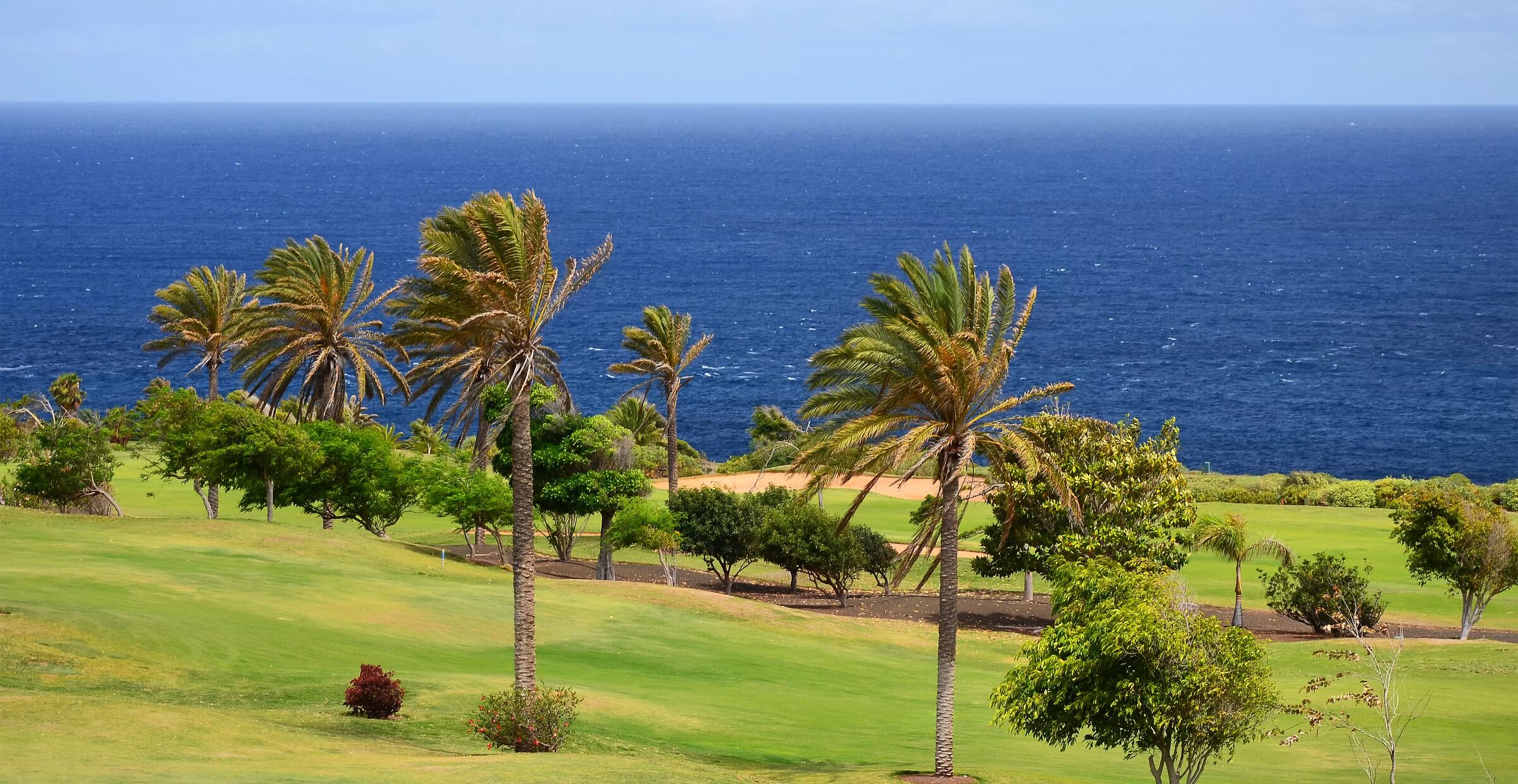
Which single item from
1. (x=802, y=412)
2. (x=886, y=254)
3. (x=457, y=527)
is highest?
(x=886, y=254)

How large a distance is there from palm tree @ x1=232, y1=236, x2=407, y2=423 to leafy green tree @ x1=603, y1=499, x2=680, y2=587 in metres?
9.17

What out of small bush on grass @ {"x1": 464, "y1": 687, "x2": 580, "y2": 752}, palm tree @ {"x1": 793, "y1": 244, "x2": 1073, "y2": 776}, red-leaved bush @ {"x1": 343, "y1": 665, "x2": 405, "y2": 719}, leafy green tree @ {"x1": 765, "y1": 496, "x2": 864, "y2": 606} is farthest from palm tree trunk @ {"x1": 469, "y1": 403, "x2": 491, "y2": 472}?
palm tree @ {"x1": 793, "y1": 244, "x2": 1073, "y2": 776}

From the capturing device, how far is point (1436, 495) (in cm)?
4384

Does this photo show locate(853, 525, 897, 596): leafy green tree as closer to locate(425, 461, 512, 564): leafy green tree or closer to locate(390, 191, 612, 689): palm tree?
locate(425, 461, 512, 564): leafy green tree

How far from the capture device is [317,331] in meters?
49.4

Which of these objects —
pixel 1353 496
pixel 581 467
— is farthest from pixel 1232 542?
pixel 1353 496

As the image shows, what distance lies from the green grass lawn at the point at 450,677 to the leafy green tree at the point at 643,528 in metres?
2.98

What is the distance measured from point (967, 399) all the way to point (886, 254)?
16669 cm

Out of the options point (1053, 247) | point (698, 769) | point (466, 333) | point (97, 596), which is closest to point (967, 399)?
point (698, 769)

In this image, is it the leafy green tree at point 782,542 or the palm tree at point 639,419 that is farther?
the palm tree at point 639,419

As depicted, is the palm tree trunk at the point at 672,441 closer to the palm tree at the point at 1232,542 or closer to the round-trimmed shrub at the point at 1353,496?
the palm tree at the point at 1232,542

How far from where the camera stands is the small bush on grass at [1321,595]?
42812 mm

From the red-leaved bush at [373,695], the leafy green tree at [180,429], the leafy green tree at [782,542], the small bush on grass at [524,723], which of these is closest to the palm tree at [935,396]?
the small bush on grass at [524,723]

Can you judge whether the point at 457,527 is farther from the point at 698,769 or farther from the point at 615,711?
the point at 698,769
